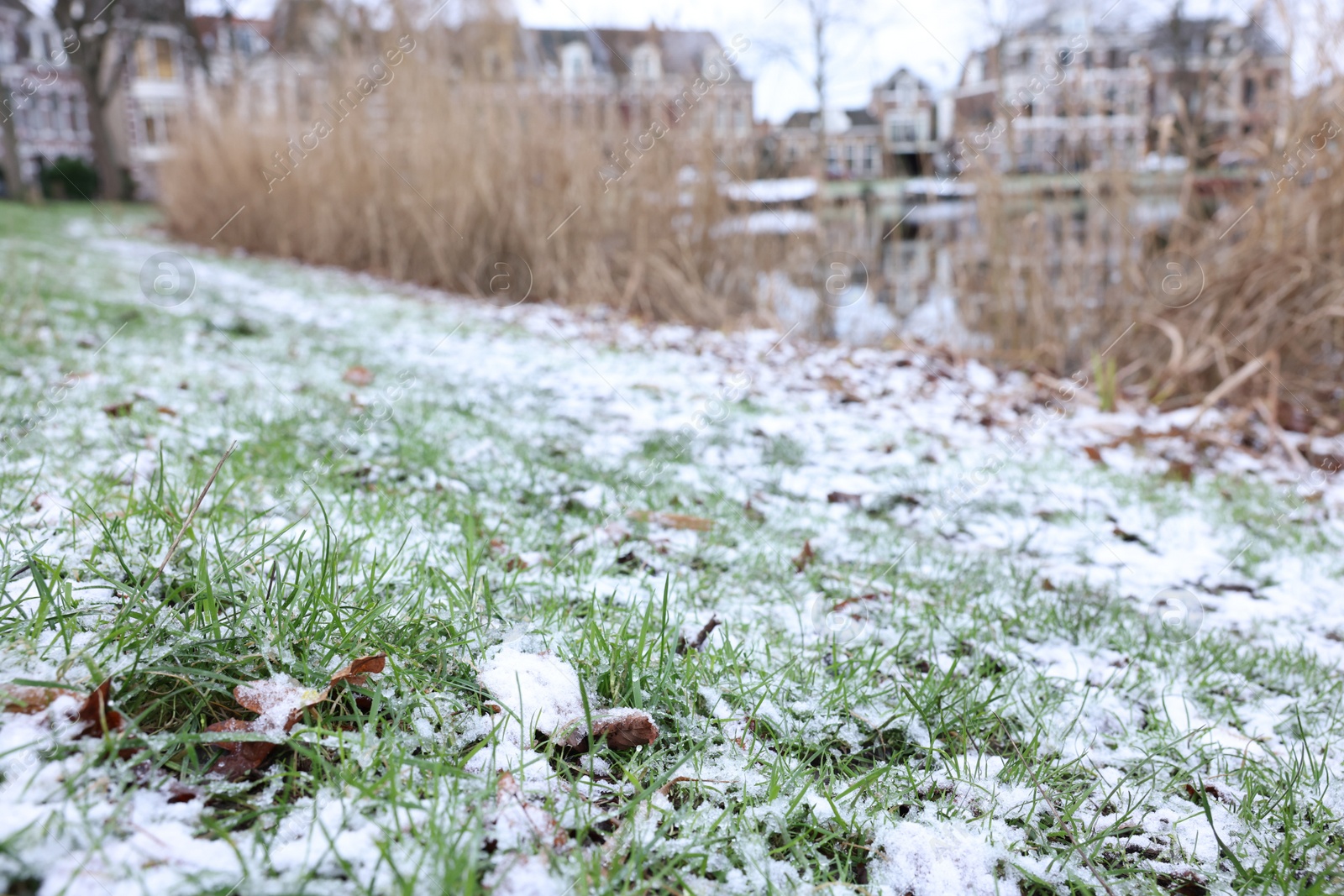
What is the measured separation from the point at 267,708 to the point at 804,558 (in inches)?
56.7

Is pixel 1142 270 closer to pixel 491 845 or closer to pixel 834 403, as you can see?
pixel 834 403

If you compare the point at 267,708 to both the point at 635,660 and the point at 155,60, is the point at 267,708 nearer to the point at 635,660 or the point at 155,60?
the point at 635,660

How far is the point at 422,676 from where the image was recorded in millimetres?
1279

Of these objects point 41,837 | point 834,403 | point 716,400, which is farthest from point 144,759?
point 834,403

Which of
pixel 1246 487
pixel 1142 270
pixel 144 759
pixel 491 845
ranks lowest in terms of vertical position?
pixel 1246 487

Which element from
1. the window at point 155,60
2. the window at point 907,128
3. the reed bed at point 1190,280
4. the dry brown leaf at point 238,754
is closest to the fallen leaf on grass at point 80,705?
the dry brown leaf at point 238,754

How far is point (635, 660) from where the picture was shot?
4.55ft

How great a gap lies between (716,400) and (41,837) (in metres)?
3.54

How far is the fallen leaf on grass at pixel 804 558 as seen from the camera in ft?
7.25

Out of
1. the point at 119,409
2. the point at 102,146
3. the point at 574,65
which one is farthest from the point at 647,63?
the point at 102,146

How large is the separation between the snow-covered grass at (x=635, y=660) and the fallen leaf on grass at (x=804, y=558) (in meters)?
0.01

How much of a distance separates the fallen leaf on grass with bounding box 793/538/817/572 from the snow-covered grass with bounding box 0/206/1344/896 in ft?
0.04

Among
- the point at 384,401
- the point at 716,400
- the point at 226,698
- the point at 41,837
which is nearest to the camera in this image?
the point at 41,837

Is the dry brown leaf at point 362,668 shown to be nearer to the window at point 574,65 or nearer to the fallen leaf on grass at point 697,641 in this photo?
the fallen leaf on grass at point 697,641
